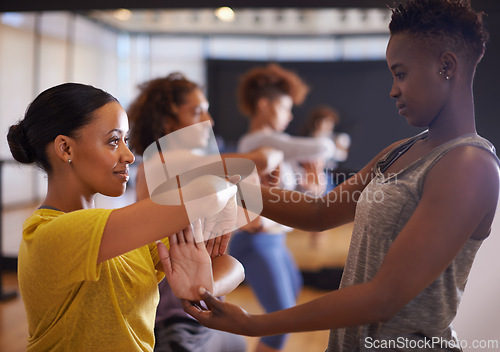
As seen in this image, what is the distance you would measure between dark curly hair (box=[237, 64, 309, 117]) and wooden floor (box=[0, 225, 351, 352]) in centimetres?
153

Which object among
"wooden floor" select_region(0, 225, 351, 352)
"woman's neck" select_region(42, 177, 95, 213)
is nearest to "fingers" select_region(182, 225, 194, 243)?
"woman's neck" select_region(42, 177, 95, 213)

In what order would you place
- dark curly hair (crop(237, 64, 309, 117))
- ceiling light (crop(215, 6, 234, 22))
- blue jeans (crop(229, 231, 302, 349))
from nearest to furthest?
1. ceiling light (crop(215, 6, 234, 22))
2. blue jeans (crop(229, 231, 302, 349))
3. dark curly hair (crop(237, 64, 309, 117))

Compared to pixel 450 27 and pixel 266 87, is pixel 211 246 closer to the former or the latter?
pixel 450 27

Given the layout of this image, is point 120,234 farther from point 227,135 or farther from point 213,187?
point 227,135

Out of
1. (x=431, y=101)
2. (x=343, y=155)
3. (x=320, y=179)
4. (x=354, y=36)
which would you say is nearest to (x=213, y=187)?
(x=431, y=101)

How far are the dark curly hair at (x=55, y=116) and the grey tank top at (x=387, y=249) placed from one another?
63 centimetres

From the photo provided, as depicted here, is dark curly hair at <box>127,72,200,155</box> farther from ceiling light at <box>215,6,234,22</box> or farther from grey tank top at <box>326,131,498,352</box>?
grey tank top at <box>326,131,498,352</box>

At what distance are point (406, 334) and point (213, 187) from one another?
0.47 metres

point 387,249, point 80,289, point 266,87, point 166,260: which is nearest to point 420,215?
point 387,249

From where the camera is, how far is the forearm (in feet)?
3.16

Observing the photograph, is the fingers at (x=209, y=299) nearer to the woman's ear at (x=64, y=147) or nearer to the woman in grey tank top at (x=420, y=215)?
the woman in grey tank top at (x=420, y=215)

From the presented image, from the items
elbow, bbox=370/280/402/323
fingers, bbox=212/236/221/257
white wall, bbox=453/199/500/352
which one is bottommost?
white wall, bbox=453/199/500/352

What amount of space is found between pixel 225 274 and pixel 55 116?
0.51 metres

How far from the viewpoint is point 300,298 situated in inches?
147
